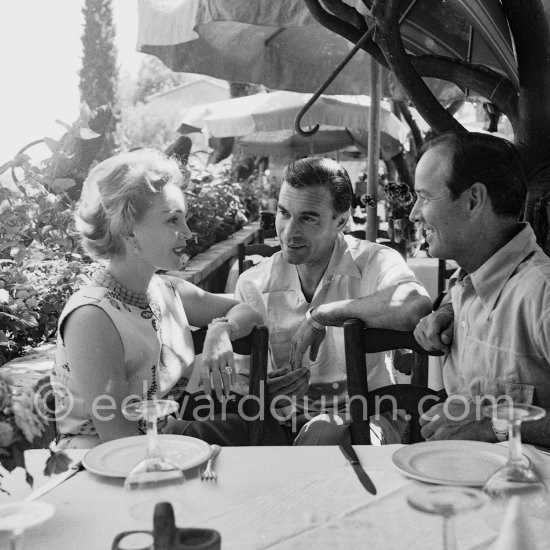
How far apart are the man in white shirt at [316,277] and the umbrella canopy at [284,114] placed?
21.5 ft

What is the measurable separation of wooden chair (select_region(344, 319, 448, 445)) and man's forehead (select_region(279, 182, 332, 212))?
2.79ft

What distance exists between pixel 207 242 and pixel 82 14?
41.9m

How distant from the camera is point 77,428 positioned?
2.36 metres

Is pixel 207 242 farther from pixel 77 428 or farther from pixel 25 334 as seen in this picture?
pixel 77 428

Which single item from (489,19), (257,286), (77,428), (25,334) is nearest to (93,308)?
(77,428)

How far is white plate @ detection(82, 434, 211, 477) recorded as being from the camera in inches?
64.9

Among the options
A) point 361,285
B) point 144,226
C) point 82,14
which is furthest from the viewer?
point 82,14

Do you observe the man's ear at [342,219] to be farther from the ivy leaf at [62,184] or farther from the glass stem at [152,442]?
the ivy leaf at [62,184]

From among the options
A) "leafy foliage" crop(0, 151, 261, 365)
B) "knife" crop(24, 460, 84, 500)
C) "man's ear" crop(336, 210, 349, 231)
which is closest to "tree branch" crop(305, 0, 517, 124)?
"man's ear" crop(336, 210, 349, 231)

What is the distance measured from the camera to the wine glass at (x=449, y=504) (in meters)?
1.30

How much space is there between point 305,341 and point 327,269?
47cm

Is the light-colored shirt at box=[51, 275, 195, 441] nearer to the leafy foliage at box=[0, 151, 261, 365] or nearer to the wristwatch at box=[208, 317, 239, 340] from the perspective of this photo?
the wristwatch at box=[208, 317, 239, 340]

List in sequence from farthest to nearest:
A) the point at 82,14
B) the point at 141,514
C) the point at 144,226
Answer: the point at 82,14, the point at 144,226, the point at 141,514

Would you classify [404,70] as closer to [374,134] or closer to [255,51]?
[374,134]
